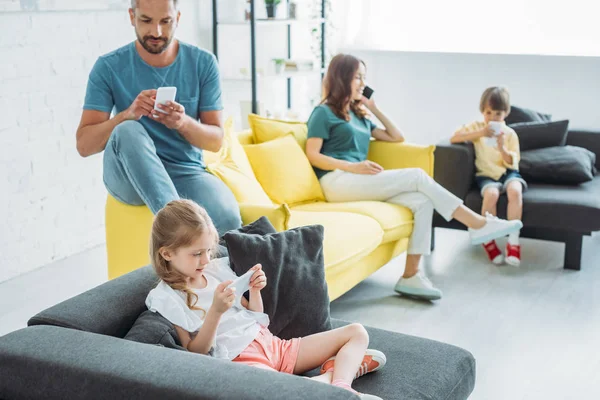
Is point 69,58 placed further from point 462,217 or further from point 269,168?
point 462,217

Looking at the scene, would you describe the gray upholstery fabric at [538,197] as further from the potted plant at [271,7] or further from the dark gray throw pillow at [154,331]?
the dark gray throw pillow at [154,331]

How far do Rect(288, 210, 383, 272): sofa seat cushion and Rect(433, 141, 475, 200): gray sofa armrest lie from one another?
37.6 inches

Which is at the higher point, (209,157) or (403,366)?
(209,157)

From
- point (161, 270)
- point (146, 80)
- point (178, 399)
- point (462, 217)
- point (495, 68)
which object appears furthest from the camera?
point (495, 68)

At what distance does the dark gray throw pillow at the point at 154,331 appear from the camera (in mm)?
1928

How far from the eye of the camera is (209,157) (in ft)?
11.6

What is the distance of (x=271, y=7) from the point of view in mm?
5273

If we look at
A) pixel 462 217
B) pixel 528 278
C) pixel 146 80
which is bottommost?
pixel 528 278

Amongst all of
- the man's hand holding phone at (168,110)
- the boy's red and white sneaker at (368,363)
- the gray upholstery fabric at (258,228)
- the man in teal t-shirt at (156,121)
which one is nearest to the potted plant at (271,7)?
the man in teal t-shirt at (156,121)

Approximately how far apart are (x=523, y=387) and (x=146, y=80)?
5.80ft

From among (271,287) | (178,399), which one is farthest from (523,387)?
(178,399)

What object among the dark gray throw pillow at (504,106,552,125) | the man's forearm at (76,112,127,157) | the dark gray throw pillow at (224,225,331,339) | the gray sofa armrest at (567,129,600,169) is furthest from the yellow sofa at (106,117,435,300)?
the gray sofa armrest at (567,129,600,169)

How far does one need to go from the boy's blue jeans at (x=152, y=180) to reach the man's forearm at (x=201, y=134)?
0.11 meters

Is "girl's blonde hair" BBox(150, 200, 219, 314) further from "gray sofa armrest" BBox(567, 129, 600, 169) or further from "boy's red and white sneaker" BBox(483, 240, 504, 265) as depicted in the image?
"gray sofa armrest" BBox(567, 129, 600, 169)
